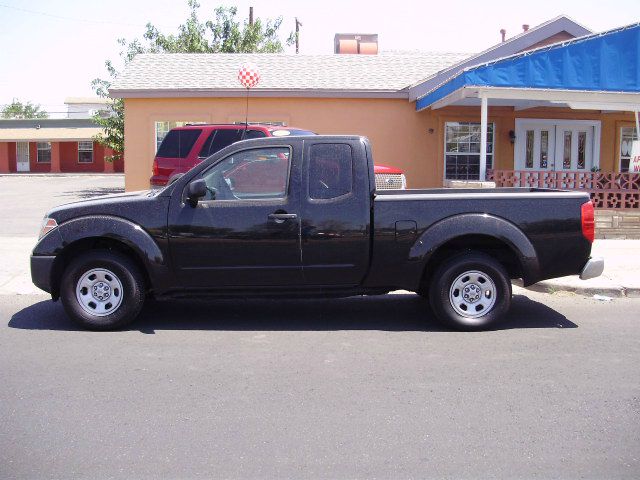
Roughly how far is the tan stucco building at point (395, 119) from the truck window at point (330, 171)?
1080 centimetres

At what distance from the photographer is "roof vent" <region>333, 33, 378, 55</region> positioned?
2453 centimetres

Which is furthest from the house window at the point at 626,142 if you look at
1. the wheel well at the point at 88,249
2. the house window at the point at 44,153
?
the house window at the point at 44,153

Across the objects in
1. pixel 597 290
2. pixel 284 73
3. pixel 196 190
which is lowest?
pixel 597 290

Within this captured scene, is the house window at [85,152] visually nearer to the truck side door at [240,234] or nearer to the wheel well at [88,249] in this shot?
the wheel well at [88,249]

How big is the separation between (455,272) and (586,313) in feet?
6.36

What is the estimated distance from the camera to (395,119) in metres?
18.3

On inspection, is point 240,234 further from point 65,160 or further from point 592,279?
point 65,160

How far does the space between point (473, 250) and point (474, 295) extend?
0.46 m

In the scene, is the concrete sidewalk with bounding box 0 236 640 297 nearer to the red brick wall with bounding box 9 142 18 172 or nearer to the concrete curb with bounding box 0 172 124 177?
the concrete curb with bounding box 0 172 124 177

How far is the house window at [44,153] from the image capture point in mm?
50219

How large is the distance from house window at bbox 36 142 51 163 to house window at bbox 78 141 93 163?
237 cm

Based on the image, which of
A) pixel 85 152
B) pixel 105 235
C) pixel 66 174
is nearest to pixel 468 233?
pixel 105 235

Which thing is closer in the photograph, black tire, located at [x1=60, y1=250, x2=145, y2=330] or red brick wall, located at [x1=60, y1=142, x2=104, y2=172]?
black tire, located at [x1=60, y1=250, x2=145, y2=330]

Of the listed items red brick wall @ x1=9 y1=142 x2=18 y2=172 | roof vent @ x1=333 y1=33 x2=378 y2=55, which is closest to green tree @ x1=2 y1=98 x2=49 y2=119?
red brick wall @ x1=9 y1=142 x2=18 y2=172
